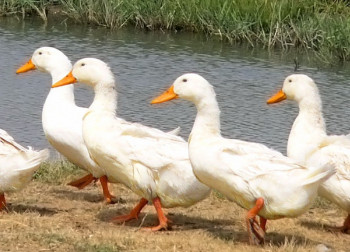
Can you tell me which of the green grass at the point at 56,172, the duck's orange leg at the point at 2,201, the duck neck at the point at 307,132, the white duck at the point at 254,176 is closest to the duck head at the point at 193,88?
the white duck at the point at 254,176

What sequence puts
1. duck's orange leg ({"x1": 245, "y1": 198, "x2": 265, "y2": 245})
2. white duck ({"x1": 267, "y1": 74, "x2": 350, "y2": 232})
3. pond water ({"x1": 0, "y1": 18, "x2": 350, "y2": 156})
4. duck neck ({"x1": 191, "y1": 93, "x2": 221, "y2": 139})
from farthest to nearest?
pond water ({"x1": 0, "y1": 18, "x2": 350, "y2": 156}) < white duck ({"x1": 267, "y1": 74, "x2": 350, "y2": 232}) < duck neck ({"x1": 191, "y1": 93, "x2": 221, "y2": 139}) < duck's orange leg ({"x1": 245, "y1": 198, "x2": 265, "y2": 245})

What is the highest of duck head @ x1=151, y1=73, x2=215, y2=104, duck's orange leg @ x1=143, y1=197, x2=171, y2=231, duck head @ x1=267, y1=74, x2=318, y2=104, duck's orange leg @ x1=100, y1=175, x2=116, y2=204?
duck head @ x1=151, y1=73, x2=215, y2=104

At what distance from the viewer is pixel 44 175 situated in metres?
9.95

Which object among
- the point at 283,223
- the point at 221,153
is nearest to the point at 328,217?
the point at 283,223

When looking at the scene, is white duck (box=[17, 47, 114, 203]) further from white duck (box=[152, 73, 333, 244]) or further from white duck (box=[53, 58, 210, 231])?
white duck (box=[152, 73, 333, 244])

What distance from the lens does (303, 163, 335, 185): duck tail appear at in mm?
7148

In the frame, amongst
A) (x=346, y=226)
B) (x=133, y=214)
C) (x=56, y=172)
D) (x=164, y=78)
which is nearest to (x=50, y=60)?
(x=56, y=172)

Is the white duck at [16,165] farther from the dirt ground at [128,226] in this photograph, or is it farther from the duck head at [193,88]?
the duck head at [193,88]

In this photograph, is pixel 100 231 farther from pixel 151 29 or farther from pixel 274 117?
pixel 151 29

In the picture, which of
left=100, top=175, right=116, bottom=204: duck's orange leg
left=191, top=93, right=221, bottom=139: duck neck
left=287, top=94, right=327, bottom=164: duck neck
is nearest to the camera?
left=191, top=93, right=221, bottom=139: duck neck

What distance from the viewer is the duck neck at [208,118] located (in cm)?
793

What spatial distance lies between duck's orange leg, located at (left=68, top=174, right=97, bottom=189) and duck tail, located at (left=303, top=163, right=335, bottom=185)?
3002 millimetres

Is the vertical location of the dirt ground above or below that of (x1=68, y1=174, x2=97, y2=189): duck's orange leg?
above

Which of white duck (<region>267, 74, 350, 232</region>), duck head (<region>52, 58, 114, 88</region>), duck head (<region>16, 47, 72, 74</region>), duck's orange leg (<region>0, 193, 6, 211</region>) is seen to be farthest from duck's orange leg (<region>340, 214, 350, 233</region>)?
duck head (<region>16, 47, 72, 74</region>)
